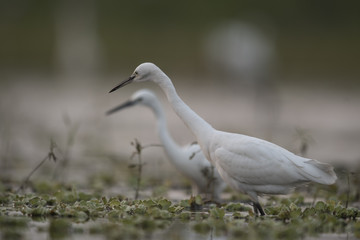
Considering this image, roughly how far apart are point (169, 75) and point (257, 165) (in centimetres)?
1480

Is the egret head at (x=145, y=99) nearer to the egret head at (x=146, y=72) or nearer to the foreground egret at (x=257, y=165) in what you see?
the egret head at (x=146, y=72)

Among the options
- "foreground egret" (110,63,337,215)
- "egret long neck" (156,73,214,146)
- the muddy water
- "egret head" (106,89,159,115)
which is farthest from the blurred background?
"egret long neck" (156,73,214,146)

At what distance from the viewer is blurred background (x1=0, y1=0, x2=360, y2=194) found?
1170cm

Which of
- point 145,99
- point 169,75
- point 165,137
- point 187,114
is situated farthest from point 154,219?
point 169,75

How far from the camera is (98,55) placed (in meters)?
25.0

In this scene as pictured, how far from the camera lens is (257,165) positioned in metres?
6.61

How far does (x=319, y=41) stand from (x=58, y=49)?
1032 centimetres

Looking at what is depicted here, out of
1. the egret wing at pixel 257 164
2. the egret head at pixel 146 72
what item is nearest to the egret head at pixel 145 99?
the egret head at pixel 146 72

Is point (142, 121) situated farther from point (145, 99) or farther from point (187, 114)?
point (187, 114)

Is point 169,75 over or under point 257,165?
over

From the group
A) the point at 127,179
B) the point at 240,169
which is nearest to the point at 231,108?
the point at 127,179

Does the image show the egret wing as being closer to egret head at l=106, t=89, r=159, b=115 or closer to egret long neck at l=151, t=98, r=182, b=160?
egret long neck at l=151, t=98, r=182, b=160

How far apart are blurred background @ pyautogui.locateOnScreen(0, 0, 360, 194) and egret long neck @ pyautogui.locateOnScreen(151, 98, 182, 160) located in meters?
0.99

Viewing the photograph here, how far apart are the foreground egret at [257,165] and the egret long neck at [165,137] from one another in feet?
5.32
